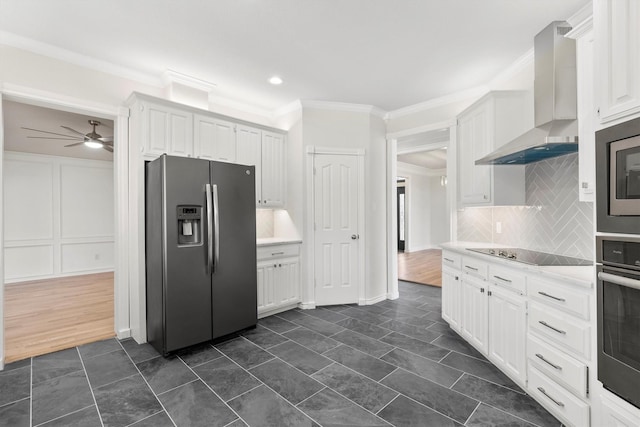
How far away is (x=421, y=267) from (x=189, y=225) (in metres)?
5.47

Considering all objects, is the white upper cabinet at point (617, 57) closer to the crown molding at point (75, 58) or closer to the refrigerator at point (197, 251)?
the refrigerator at point (197, 251)

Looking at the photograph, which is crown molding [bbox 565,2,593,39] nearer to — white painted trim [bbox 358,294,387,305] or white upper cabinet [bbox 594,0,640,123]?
white upper cabinet [bbox 594,0,640,123]

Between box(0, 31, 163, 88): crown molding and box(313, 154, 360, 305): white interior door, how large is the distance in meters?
2.13

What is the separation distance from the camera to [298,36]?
2.63 metres

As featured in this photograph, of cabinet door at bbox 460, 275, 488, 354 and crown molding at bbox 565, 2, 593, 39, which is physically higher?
crown molding at bbox 565, 2, 593, 39

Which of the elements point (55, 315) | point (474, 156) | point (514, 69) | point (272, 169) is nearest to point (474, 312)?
point (474, 156)

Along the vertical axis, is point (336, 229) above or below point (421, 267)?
above

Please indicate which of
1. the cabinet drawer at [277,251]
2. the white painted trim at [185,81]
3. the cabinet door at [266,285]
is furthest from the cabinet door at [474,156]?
the white painted trim at [185,81]

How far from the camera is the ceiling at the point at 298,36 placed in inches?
88.0

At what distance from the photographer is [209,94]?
3.70m

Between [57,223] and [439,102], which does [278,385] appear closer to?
[439,102]

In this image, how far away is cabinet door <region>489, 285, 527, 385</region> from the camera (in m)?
2.09

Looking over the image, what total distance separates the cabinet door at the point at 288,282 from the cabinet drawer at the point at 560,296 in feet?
8.52

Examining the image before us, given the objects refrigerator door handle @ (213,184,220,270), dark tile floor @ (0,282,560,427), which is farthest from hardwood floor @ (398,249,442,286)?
refrigerator door handle @ (213,184,220,270)
